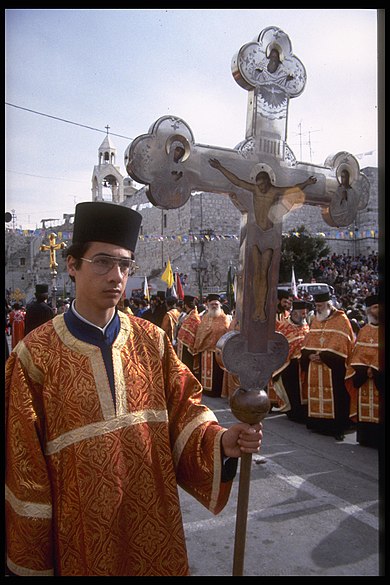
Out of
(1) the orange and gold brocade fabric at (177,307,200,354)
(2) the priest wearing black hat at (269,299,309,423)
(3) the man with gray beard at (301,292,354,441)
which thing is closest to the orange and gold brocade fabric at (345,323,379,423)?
(3) the man with gray beard at (301,292,354,441)

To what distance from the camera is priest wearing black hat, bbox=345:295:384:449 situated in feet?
20.2

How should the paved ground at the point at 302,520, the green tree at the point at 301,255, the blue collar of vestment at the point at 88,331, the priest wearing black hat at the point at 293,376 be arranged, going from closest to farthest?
the blue collar of vestment at the point at 88,331 < the paved ground at the point at 302,520 < the priest wearing black hat at the point at 293,376 < the green tree at the point at 301,255

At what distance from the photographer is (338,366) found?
22.4 ft

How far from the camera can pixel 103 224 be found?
6.98ft

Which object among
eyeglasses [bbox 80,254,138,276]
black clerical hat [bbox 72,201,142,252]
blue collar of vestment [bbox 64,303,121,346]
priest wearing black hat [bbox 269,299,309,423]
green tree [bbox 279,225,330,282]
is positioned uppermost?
green tree [bbox 279,225,330,282]

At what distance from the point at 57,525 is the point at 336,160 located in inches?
79.6

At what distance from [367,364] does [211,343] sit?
4.07 meters

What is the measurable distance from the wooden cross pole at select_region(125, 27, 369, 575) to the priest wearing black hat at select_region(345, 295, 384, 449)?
4.25 metres

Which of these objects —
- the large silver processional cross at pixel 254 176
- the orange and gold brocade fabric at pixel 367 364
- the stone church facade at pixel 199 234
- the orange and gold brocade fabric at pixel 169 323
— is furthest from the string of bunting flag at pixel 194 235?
the large silver processional cross at pixel 254 176

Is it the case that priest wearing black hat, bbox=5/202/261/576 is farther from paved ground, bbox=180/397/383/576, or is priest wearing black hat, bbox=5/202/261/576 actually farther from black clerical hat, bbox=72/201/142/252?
paved ground, bbox=180/397/383/576

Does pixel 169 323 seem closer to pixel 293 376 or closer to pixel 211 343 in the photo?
pixel 211 343

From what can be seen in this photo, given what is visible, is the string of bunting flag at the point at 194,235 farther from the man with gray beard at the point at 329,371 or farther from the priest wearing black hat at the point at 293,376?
the man with gray beard at the point at 329,371

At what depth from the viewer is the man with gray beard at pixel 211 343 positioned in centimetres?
972

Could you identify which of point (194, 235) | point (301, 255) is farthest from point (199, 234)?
point (301, 255)
